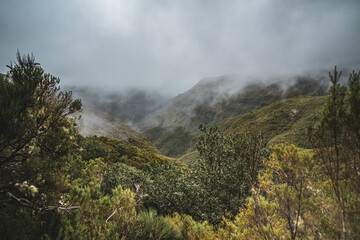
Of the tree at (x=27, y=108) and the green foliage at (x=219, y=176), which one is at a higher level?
the tree at (x=27, y=108)

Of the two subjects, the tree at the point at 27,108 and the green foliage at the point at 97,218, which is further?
the green foliage at the point at 97,218

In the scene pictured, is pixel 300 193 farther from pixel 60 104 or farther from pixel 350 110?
pixel 60 104

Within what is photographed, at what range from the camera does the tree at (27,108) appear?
3.99 meters

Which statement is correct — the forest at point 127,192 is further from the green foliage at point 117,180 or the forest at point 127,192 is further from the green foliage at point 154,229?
the green foliage at point 117,180

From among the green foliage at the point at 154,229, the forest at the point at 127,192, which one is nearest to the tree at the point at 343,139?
the forest at the point at 127,192

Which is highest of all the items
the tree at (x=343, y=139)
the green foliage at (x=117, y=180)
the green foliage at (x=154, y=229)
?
the tree at (x=343, y=139)

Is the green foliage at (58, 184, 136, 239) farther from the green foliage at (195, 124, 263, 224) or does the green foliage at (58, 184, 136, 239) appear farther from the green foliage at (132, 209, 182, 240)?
the green foliage at (195, 124, 263, 224)

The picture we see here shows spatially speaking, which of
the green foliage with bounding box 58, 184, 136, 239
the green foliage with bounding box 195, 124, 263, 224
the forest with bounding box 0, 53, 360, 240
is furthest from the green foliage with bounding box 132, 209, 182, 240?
the green foliage with bounding box 195, 124, 263, 224

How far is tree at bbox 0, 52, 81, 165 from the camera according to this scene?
3.99 meters

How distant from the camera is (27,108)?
15.1ft

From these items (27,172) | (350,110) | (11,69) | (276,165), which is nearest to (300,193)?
(276,165)

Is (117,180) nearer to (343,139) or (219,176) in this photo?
(219,176)

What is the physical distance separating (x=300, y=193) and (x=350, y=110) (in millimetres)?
2477

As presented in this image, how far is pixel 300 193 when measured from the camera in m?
4.57
